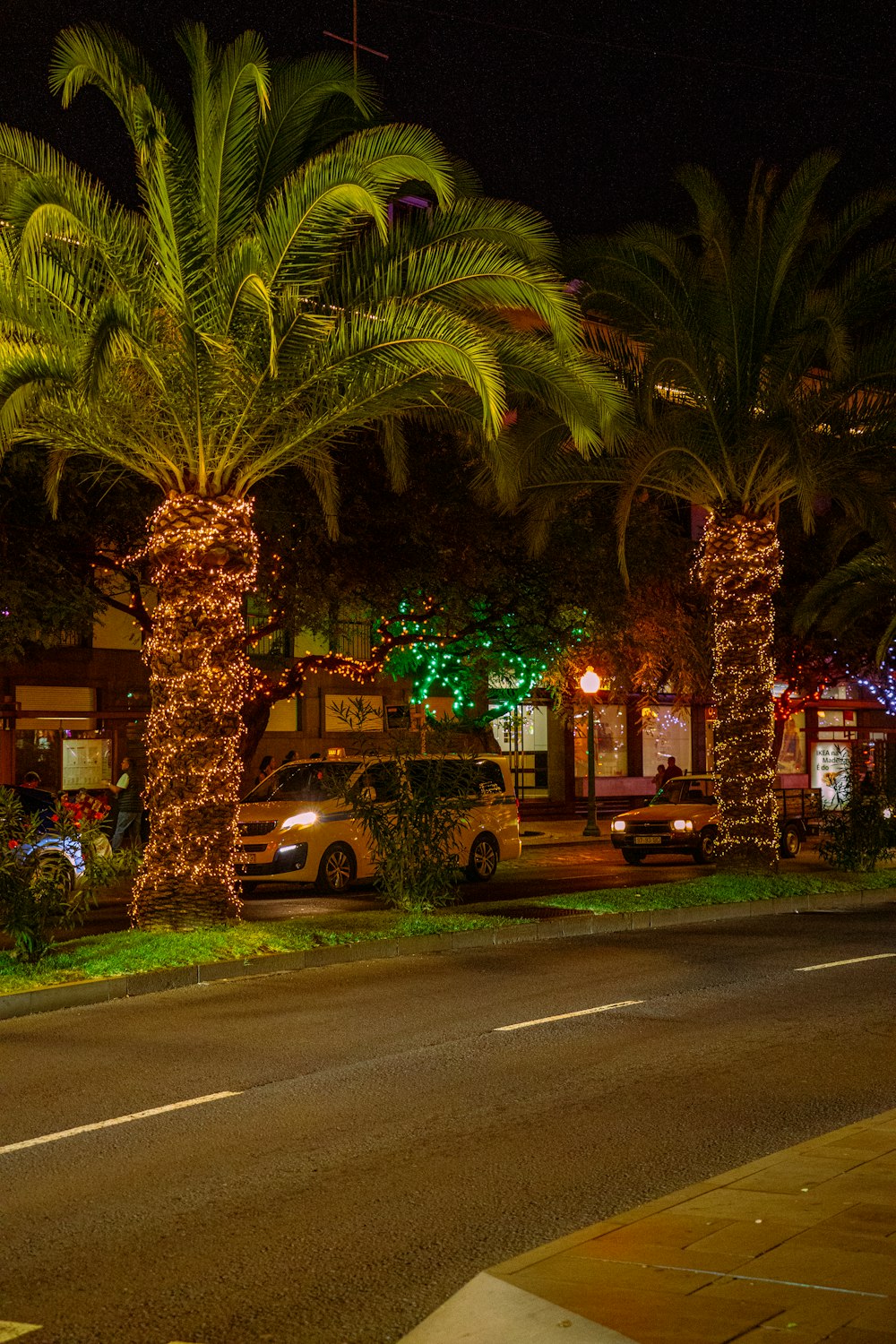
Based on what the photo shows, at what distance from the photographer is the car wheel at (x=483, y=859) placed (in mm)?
23844

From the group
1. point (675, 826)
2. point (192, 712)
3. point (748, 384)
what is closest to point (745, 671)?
point (748, 384)

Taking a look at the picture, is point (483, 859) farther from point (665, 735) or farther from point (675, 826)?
point (665, 735)

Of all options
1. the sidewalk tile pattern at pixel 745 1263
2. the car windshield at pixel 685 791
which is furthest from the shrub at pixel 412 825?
the car windshield at pixel 685 791

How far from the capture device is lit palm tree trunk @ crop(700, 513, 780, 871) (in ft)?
68.3

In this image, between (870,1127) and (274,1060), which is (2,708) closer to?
(274,1060)

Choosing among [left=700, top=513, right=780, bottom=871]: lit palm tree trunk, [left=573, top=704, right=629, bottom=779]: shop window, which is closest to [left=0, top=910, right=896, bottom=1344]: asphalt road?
[left=700, top=513, right=780, bottom=871]: lit palm tree trunk

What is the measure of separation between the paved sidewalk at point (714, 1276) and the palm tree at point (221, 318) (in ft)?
30.0

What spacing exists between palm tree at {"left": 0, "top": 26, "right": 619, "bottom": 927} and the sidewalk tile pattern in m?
9.00

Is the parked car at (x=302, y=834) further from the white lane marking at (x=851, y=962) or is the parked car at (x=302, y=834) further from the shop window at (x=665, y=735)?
the shop window at (x=665, y=735)

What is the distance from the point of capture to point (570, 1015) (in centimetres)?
1120

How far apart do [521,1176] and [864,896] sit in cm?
1541

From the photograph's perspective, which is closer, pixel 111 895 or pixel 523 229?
pixel 523 229

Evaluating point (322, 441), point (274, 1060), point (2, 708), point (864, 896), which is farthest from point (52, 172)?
point (2, 708)

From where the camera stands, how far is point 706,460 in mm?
20688
